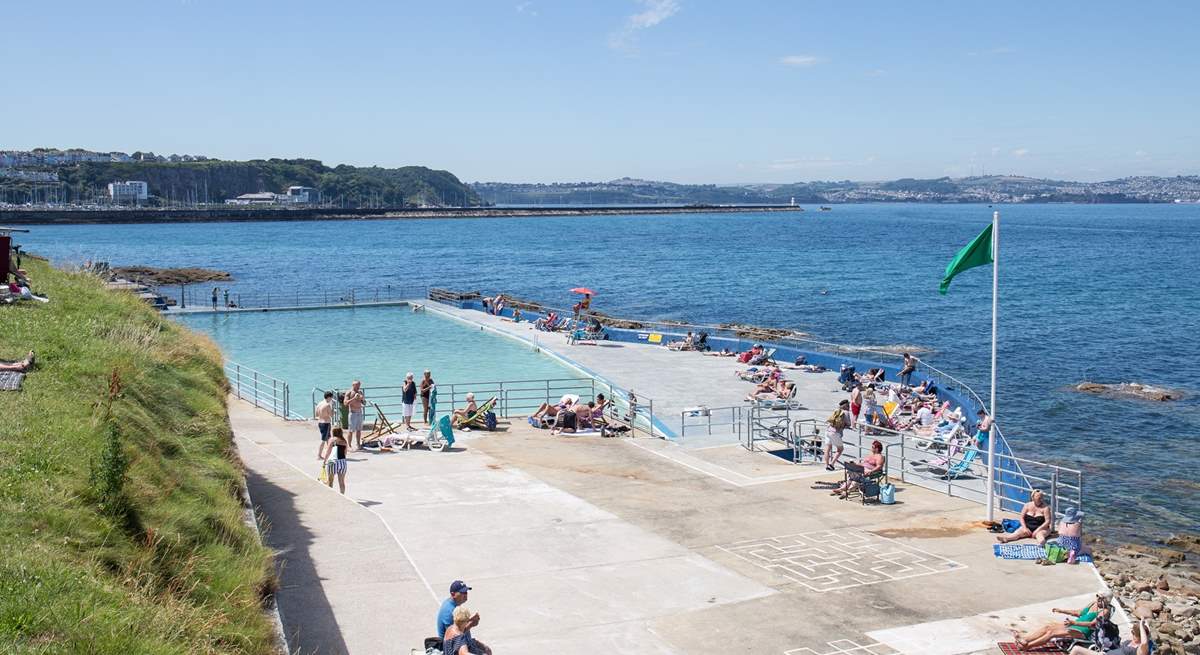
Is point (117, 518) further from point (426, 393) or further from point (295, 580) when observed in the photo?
point (426, 393)

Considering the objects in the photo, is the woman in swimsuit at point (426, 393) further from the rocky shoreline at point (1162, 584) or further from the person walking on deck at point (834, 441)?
the rocky shoreline at point (1162, 584)

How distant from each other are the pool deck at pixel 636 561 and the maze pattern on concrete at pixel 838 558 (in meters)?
0.04

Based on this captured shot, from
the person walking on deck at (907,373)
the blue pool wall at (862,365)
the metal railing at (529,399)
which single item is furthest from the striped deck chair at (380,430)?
the person walking on deck at (907,373)

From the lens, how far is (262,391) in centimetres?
2967

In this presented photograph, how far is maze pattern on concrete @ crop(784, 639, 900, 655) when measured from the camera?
10.9m

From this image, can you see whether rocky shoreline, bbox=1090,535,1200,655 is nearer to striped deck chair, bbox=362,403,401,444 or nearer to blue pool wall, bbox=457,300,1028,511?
blue pool wall, bbox=457,300,1028,511

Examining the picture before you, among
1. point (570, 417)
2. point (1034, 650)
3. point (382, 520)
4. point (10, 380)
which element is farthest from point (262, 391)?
point (1034, 650)

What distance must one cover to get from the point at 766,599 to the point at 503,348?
88.6 ft

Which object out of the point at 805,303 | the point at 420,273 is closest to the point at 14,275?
the point at 805,303

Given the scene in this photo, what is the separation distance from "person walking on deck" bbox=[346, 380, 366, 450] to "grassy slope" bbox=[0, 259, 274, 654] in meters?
3.94

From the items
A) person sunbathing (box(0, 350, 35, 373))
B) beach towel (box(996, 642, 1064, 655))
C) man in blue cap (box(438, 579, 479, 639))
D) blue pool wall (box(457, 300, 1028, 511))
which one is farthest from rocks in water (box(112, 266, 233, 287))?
beach towel (box(996, 642, 1064, 655))

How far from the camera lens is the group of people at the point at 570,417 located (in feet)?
73.7

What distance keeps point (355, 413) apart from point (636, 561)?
336 inches

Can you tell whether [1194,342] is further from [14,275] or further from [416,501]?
[14,275]
